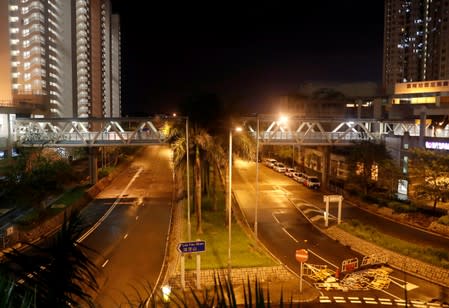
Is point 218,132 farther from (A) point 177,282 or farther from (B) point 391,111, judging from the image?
(B) point 391,111

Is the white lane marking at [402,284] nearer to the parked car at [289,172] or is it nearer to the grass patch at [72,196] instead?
the grass patch at [72,196]

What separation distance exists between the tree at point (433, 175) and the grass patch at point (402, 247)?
6.80 meters

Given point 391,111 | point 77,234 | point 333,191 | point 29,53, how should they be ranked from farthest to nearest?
point 29,53 → point 391,111 → point 333,191 → point 77,234

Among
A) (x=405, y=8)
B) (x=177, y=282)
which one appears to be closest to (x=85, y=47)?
(x=405, y=8)

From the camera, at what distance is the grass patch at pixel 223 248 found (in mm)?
22328

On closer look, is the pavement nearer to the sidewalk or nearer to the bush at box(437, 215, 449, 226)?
the sidewalk

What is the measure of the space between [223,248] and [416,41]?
128 m

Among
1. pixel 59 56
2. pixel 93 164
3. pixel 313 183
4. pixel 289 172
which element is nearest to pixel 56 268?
pixel 313 183

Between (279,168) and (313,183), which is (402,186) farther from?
(279,168)

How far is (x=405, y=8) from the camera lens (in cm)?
13450

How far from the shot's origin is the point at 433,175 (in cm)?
3291

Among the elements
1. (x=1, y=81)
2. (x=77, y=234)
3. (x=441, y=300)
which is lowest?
(x=441, y=300)

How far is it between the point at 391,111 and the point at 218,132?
136ft

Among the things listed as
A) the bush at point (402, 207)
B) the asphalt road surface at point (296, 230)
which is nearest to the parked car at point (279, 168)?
the asphalt road surface at point (296, 230)
